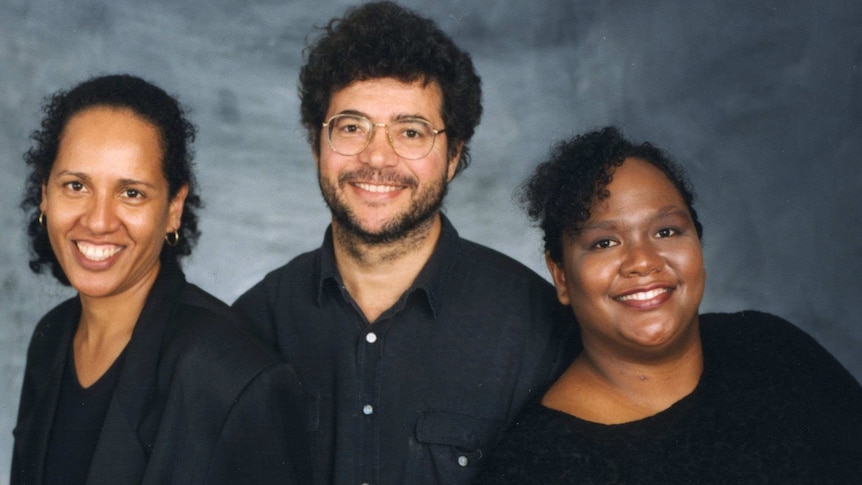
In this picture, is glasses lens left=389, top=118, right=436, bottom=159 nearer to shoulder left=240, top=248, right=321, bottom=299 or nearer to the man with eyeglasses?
the man with eyeglasses

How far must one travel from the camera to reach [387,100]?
4.03 m

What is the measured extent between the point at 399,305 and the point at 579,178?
0.79 metres

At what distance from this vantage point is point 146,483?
3227mm

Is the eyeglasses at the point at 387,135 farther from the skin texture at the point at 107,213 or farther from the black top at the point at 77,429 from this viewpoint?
the black top at the point at 77,429

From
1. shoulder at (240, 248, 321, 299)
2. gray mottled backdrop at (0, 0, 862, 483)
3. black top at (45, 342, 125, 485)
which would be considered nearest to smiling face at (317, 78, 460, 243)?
shoulder at (240, 248, 321, 299)

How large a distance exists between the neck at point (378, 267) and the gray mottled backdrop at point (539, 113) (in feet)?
4.82

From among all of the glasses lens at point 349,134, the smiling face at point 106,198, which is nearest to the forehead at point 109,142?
the smiling face at point 106,198

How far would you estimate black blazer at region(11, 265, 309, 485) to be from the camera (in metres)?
3.22

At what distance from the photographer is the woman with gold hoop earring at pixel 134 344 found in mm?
3246

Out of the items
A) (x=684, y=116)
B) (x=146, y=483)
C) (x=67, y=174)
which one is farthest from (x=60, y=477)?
(x=684, y=116)

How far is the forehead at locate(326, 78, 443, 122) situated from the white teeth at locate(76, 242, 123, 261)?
96 cm

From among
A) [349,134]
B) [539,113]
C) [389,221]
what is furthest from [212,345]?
[539,113]

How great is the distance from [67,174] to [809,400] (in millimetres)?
2380

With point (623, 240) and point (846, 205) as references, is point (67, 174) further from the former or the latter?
point (846, 205)
